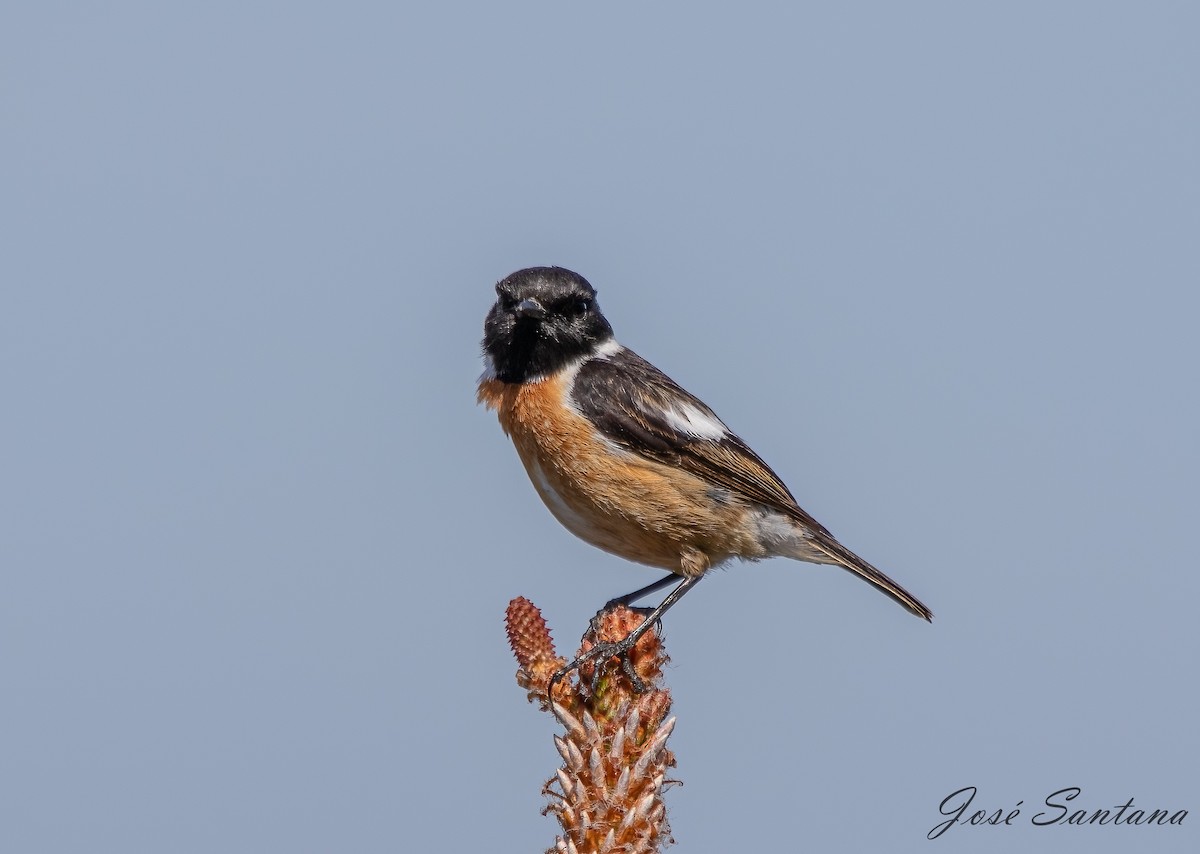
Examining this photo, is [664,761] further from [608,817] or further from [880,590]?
[880,590]

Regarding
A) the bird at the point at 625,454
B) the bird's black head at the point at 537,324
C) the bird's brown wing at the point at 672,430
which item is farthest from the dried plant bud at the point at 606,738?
the bird's black head at the point at 537,324

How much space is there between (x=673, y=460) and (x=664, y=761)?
2652 mm

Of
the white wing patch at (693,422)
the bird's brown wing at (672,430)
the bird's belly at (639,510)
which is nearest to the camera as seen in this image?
the bird's belly at (639,510)

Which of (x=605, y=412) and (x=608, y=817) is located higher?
(x=605, y=412)

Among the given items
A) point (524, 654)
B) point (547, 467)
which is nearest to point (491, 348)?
point (547, 467)

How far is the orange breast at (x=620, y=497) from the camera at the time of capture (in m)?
6.38

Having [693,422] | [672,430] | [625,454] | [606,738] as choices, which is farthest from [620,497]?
[606,738]

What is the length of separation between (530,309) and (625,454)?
954 millimetres

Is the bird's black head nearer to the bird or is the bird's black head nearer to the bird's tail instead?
the bird

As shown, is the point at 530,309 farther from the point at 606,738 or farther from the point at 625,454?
the point at 606,738

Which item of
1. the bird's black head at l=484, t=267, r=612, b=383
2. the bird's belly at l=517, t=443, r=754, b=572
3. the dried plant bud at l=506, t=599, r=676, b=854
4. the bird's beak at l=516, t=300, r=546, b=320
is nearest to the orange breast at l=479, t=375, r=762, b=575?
the bird's belly at l=517, t=443, r=754, b=572

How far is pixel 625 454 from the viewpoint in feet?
21.4

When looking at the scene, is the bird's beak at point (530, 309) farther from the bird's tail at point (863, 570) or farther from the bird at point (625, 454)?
the bird's tail at point (863, 570)

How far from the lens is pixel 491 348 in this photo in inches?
282
